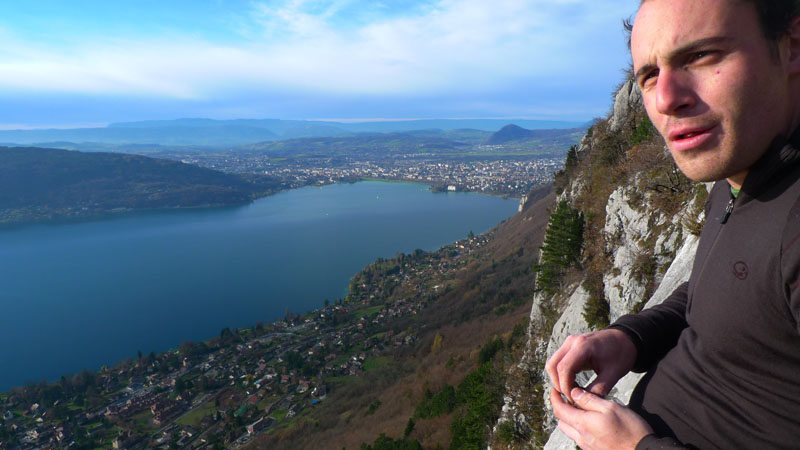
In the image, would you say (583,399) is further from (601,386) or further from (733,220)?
(733,220)

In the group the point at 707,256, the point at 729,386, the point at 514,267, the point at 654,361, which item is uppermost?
the point at 707,256

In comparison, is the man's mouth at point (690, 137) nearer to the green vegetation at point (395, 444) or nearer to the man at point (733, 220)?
the man at point (733, 220)

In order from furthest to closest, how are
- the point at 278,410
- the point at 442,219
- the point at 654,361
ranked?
the point at 442,219 → the point at 278,410 → the point at 654,361

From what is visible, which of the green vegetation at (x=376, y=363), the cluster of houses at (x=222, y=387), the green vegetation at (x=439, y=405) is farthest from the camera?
the green vegetation at (x=376, y=363)

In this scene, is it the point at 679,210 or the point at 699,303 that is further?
the point at 679,210

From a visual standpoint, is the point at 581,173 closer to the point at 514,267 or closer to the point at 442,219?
the point at 514,267

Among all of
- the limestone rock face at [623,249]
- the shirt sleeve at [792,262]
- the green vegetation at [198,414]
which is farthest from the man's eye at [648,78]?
the green vegetation at [198,414]

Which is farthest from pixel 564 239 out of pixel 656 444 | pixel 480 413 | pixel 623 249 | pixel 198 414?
pixel 198 414

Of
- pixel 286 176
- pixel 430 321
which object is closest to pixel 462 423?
pixel 430 321
